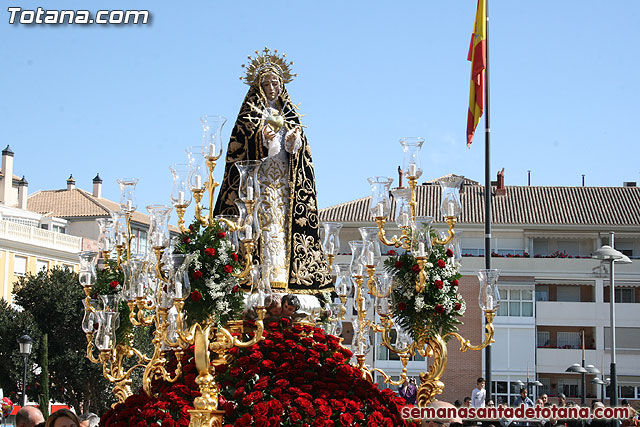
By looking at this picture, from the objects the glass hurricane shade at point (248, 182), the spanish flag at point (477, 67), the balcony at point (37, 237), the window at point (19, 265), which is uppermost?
the spanish flag at point (477, 67)

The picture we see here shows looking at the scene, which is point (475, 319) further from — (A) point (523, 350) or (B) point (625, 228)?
(B) point (625, 228)

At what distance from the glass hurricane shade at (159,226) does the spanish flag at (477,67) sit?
8.74 metres

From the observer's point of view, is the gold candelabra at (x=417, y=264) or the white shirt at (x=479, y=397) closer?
the gold candelabra at (x=417, y=264)

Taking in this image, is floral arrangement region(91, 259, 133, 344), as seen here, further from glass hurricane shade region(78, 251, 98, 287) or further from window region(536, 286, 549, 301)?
window region(536, 286, 549, 301)

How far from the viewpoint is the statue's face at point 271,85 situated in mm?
11758

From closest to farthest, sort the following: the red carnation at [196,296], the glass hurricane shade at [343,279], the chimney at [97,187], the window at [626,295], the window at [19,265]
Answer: the red carnation at [196,296] < the glass hurricane shade at [343,279] < the window at [19,265] < the window at [626,295] < the chimney at [97,187]

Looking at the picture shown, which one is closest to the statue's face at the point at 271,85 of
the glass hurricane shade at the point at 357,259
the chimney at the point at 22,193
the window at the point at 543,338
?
the glass hurricane shade at the point at 357,259

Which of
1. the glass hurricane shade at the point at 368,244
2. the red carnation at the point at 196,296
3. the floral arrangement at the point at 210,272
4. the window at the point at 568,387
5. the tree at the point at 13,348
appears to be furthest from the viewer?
the window at the point at 568,387

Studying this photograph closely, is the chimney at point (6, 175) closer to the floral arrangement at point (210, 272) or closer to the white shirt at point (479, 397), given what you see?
the white shirt at point (479, 397)

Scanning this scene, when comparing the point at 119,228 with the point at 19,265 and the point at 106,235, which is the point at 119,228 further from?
the point at 19,265

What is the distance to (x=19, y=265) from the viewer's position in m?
40.8

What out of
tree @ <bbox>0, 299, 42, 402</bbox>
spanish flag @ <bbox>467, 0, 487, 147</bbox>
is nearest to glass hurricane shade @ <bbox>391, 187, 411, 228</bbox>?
spanish flag @ <bbox>467, 0, 487, 147</bbox>

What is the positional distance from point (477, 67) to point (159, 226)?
9028mm

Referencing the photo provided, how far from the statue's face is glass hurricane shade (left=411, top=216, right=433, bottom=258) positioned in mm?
3018
